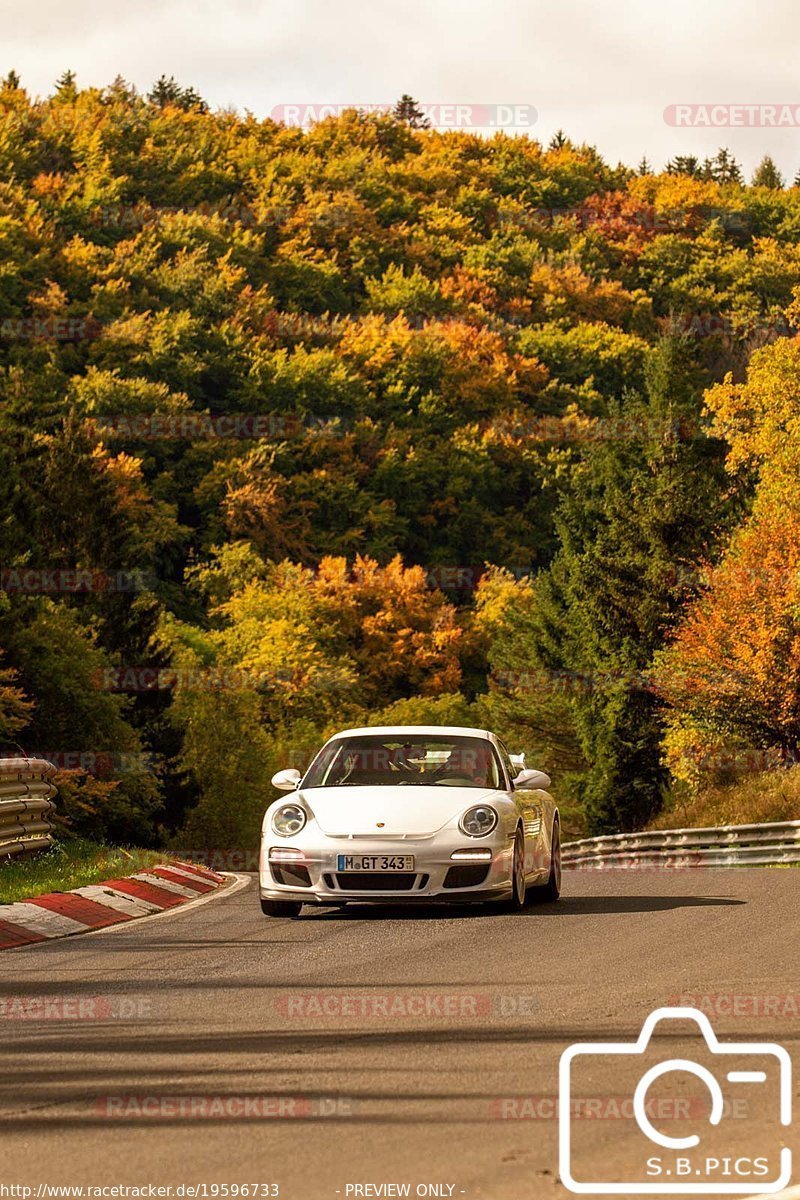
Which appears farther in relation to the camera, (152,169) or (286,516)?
(152,169)

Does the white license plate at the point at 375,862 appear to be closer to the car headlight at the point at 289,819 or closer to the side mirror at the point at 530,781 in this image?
the car headlight at the point at 289,819

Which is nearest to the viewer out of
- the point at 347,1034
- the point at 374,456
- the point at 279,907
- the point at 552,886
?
the point at 347,1034

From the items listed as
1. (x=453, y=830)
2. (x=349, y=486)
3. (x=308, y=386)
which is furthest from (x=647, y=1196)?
(x=308, y=386)

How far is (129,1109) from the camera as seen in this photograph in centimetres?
650

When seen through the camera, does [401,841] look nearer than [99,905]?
Yes

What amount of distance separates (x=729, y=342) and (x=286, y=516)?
3132 cm

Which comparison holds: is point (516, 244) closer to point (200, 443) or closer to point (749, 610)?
point (200, 443)

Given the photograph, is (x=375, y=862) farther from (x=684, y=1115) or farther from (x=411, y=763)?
(x=684, y=1115)

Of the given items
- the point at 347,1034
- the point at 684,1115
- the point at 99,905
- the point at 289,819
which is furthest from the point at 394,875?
the point at 684,1115

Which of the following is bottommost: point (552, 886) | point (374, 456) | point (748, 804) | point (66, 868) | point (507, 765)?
point (748, 804)

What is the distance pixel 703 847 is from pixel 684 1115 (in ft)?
93.8

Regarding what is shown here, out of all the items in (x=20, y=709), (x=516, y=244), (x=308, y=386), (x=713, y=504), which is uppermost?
(x=516, y=244)

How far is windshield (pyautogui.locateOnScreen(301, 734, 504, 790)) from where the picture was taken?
15.1 metres

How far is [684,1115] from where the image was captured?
629 cm
